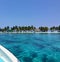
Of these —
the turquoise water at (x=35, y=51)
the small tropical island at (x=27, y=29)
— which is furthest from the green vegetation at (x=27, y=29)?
the turquoise water at (x=35, y=51)

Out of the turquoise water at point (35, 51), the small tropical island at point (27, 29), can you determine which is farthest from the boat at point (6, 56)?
the small tropical island at point (27, 29)

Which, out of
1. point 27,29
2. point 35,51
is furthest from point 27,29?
point 35,51

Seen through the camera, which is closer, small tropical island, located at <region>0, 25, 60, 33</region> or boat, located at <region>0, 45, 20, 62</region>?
boat, located at <region>0, 45, 20, 62</region>

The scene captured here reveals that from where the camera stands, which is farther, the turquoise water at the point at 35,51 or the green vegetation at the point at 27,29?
the green vegetation at the point at 27,29

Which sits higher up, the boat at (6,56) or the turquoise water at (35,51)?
the boat at (6,56)

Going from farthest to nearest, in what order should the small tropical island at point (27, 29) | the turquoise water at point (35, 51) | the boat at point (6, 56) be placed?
the small tropical island at point (27, 29) → the turquoise water at point (35, 51) → the boat at point (6, 56)

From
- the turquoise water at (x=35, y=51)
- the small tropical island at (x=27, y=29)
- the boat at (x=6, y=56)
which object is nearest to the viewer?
the boat at (x=6, y=56)

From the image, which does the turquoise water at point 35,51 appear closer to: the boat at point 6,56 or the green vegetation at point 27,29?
the boat at point 6,56

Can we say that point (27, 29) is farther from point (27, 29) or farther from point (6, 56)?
point (6, 56)

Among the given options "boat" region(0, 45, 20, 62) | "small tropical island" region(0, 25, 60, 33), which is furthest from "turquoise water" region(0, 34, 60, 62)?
"small tropical island" region(0, 25, 60, 33)

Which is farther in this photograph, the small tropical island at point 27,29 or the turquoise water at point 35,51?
the small tropical island at point 27,29

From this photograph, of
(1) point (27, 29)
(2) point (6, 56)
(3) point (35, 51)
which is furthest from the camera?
(1) point (27, 29)

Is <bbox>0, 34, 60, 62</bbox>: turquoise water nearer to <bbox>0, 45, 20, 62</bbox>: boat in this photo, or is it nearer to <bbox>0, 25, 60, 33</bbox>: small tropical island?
<bbox>0, 45, 20, 62</bbox>: boat

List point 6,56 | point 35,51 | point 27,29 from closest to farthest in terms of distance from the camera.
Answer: point 6,56
point 35,51
point 27,29
